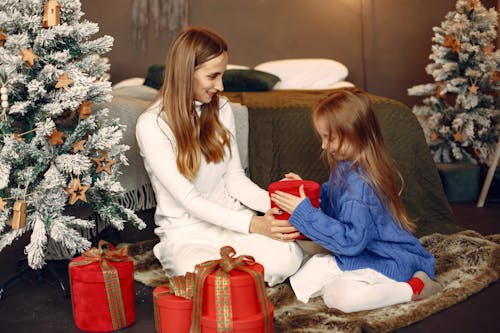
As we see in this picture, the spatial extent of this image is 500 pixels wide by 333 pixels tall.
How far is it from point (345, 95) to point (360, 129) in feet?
0.39

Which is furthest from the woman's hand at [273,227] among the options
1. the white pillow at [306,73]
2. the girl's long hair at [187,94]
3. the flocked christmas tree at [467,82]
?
the white pillow at [306,73]

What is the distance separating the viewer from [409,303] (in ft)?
6.20

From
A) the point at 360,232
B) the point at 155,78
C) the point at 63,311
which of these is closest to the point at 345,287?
the point at 360,232

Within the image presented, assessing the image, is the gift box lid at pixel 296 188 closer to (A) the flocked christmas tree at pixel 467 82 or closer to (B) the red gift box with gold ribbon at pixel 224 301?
(B) the red gift box with gold ribbon at pixel 224 301

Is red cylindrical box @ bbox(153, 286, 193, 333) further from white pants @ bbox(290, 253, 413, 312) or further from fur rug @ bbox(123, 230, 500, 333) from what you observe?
white pants @ bbox(290, 253, 413, 312)

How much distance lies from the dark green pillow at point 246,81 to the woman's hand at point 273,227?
2.01 meters

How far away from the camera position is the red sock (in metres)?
1.90

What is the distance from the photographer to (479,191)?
359 centimetres

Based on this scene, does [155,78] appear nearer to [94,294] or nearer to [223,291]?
[94,294]

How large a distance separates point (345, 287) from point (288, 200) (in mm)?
317

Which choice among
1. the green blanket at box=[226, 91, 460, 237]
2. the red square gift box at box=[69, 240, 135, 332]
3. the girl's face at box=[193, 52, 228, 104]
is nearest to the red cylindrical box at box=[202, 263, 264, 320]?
the red square gift box at box=[69, 240, 135, 332]

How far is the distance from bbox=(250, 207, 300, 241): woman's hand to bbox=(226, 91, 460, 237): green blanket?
68 centimetres

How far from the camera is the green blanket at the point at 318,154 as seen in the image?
8.71ft

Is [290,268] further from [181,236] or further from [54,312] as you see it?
[54,312]
